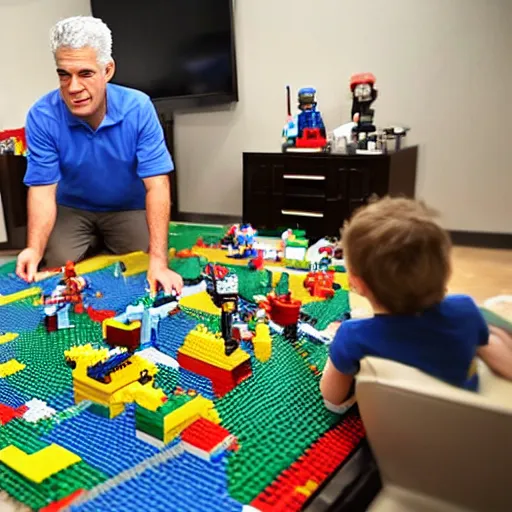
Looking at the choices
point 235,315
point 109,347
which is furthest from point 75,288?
point 235,315

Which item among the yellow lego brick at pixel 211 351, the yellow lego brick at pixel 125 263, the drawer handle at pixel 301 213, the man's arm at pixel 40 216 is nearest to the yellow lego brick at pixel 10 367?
the yellow lego brick at pixel 211 351

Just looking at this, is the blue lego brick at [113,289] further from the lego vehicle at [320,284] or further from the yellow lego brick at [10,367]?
the lego vehicle at [320,284]

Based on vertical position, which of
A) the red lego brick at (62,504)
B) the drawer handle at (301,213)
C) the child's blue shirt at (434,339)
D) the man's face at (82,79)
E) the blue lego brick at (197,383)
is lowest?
the red lego brick at (62,504)

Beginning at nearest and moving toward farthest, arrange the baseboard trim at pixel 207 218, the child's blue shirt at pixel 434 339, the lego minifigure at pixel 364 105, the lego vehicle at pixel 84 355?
the child's blue shirt at pixel 434 339 → the lego vehicle at pixel 84 355 → the lego minifigure at pixel 364 105 → the baseboard trim at pixel 207 218

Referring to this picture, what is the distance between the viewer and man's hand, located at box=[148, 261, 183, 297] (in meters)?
1.31

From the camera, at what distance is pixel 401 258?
654 millimetres

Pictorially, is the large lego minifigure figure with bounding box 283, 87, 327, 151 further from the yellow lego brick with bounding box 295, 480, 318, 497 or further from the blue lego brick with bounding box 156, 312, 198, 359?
the yellow lego brick with bounding box 295, 480, 318, 497

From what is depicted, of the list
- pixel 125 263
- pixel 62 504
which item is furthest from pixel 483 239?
pixel 62 504

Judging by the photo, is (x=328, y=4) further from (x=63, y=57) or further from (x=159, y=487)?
(x=159, y=487)

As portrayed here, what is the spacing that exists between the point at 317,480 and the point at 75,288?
846 mm

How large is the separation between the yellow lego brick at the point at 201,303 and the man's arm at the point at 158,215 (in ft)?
0.43

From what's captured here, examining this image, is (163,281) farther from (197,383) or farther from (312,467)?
(312,467)

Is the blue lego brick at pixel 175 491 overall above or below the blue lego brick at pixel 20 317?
below

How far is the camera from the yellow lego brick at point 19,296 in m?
1.41
